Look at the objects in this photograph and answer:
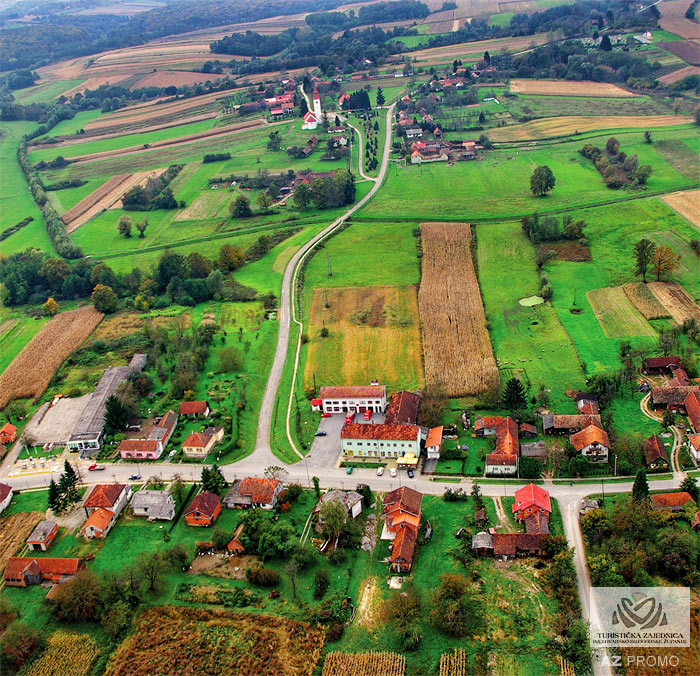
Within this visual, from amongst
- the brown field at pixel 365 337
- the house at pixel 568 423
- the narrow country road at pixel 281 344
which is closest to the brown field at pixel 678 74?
the narrow country road at pixel 281 344

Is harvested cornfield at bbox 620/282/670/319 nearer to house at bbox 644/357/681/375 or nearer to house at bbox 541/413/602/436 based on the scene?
house at bbox 644/357/681/375

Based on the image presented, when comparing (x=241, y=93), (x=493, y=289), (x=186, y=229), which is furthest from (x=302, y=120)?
(x=493, y=289)

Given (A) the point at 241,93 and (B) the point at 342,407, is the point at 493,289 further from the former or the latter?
(A) the point at 241,93

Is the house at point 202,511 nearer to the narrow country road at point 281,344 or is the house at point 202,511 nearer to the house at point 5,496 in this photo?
the narrow country road at point 281,344

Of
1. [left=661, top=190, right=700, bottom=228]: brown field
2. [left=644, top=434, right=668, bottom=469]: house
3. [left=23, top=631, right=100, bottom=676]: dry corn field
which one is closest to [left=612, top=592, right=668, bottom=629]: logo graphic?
[left=644, top=434, right=668, bottom=469]: house

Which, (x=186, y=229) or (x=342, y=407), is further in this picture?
(x=186, y=229)
